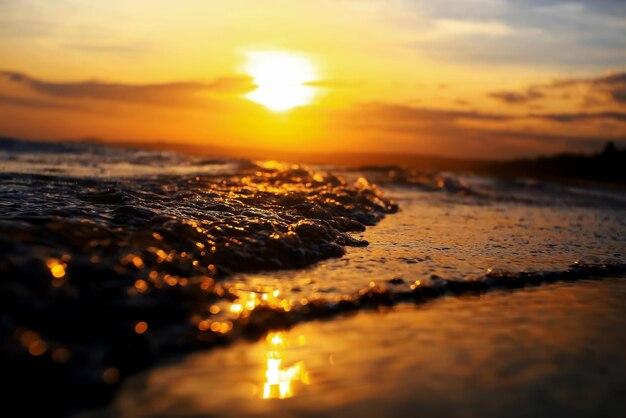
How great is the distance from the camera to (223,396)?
2.27 meters

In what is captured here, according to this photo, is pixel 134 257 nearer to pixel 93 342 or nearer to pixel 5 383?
pixel 93 342

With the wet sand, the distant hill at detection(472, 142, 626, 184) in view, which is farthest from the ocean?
the distant hill at detection(472, 142, 626, 184)

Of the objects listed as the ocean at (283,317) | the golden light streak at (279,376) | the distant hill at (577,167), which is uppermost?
the distant hill at (577,167)

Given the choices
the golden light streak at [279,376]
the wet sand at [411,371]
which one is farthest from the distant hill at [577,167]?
the golden light streak at [279,376]

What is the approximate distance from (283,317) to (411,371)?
911mm

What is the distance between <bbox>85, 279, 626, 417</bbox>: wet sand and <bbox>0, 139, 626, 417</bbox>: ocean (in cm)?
1

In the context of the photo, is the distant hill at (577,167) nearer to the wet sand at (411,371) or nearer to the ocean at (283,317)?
the ocean at (283,317)

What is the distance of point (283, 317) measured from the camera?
3.21 meters

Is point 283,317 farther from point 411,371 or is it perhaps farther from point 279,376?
point 411,371

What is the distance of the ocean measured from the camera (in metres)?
2.30

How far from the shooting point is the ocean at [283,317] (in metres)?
2.30

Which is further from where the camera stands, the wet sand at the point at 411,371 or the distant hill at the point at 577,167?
the distant hill at the point at 577,167

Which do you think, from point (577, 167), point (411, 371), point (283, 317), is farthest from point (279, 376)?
point (577, 167)

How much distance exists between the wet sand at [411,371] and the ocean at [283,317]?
0.01 m
